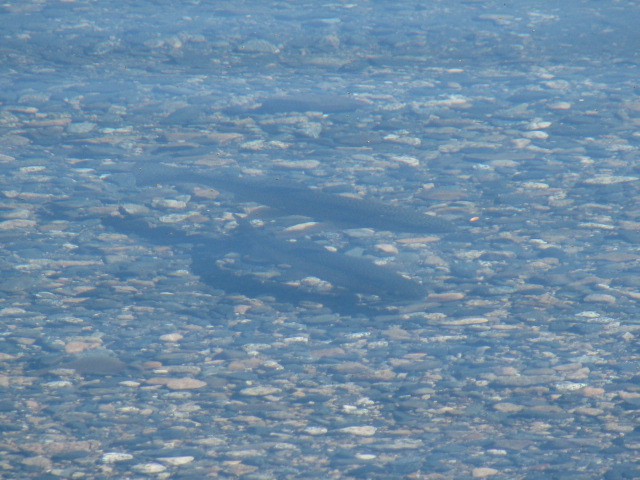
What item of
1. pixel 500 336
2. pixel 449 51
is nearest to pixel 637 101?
pixel 449 51

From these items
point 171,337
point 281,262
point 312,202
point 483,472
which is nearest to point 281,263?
point 281,262

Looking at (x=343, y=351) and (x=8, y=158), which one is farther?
(x=8, y=158)

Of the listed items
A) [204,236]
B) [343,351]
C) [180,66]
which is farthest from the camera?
[180,66]

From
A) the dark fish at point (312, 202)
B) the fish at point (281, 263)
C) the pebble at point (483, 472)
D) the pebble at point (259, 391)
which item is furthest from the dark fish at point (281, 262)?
the pebble at point (483, 472)

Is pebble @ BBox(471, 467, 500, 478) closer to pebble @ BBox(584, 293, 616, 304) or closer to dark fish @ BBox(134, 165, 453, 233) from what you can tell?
pebble @ BBox(584, 293, 616, 304)

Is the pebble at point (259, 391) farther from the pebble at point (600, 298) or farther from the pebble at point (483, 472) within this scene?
the pebble at point (600, 298)

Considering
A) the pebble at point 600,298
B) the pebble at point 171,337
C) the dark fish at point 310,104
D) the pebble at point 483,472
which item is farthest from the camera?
the dark fish at point 310,104

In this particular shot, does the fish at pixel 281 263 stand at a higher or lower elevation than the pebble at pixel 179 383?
higher

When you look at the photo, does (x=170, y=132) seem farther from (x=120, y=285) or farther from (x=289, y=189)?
(x=120, y=285)

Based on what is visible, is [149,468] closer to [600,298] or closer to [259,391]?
[259,391]
